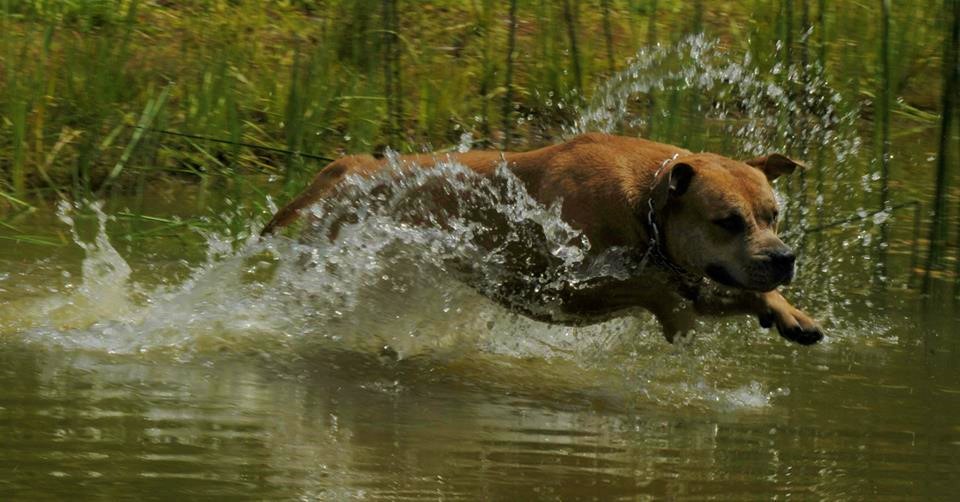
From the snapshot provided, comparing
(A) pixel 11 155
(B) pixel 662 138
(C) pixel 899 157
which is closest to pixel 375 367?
(B) pixel 662 138

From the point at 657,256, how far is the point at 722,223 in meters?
0.33

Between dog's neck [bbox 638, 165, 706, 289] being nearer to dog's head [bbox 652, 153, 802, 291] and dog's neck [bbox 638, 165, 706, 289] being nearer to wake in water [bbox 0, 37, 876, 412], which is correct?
dog's head [bbox 652, 153, 802, 291]

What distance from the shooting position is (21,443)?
4.66 meters

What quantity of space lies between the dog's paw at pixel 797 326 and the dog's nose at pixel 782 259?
0.23 metres

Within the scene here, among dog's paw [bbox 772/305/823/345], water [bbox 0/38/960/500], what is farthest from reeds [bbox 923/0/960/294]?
dog's paw [bbox 772/305/823/345]

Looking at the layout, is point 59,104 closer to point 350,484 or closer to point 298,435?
point 298,435

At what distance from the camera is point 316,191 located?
689 centimetres

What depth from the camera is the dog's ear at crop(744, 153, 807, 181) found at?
20.9 ft

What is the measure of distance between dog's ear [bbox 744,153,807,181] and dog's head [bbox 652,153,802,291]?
223mm

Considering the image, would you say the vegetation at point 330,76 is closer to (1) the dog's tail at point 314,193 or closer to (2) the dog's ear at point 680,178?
(1) the dog's tail at point 314,193

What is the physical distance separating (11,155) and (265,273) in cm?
181

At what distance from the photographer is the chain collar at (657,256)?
6094 millimetres

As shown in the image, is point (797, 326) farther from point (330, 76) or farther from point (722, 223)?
point (330, 76)

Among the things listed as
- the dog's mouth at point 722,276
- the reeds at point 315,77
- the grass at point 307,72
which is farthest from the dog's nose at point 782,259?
the grass at point 307,72
